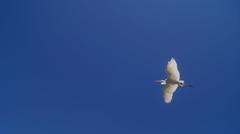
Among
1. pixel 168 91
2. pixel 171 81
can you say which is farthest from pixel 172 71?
pixel 168 91

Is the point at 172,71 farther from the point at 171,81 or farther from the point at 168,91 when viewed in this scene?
the point at 168,91

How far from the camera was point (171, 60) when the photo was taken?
16.1 m

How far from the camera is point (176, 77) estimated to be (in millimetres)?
16359

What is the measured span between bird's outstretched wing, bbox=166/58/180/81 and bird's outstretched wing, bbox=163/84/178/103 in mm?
281

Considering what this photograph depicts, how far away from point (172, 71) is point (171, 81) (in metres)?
0.43

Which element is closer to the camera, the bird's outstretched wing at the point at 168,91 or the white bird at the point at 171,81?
the white bird at the point at 171,81

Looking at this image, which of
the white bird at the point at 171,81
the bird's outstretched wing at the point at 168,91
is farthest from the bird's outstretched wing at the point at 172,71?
the bird's outstretched wing at the point at 168,91

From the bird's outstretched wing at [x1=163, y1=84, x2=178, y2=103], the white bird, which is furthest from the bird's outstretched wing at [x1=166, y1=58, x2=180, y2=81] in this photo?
the bird's outstretched wing at [x1=163, y1=84, x2=178, y2=103]

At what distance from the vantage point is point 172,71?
1619cm

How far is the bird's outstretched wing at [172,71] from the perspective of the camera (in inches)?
632

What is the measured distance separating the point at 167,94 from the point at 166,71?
76 centimetres

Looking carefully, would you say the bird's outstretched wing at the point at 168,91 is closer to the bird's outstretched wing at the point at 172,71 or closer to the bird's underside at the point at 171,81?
the bird's underside at the point at 171,81

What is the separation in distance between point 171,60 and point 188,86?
3.99 feet

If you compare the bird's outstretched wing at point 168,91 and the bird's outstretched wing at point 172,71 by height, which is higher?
the bird's outstretched wing at point 172,71
